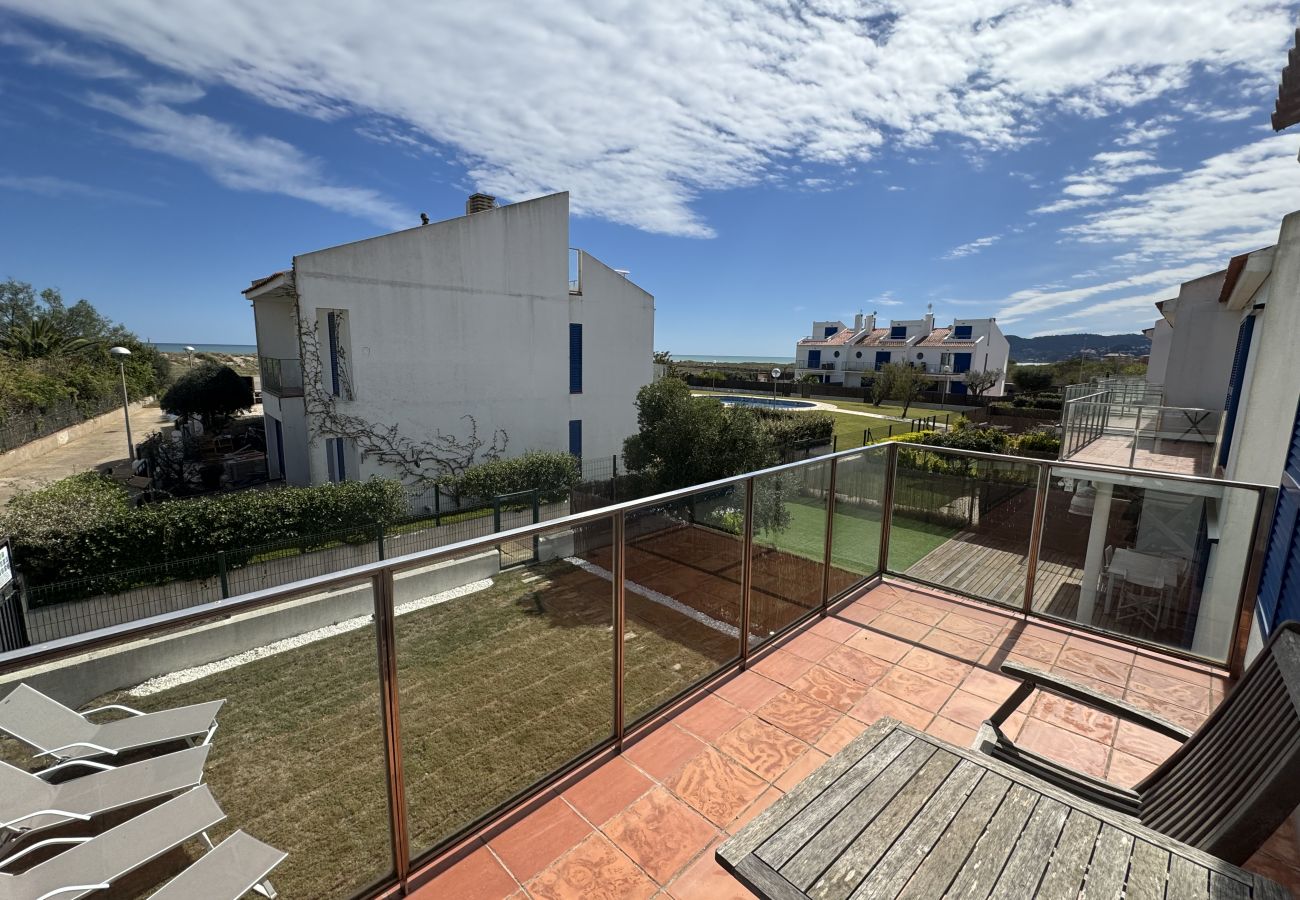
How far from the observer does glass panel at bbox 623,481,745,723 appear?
313 centimetres

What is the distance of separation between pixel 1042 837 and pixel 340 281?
14.7 m

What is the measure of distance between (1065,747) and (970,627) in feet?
4.27

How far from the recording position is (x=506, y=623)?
11.0ft

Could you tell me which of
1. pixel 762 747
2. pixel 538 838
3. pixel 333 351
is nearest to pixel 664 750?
pixel 762 747

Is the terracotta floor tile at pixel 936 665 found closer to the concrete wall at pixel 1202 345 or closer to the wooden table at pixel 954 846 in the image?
the wooden table at pixel 954 846

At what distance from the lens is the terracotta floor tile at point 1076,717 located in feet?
9.50

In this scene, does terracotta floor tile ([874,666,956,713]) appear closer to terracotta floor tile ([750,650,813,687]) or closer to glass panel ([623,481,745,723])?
terracotta floor tile ([750,650,813,687])

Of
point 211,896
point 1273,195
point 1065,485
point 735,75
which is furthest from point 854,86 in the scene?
point 211,896

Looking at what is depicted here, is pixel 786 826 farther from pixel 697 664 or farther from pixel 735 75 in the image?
pixel 735 75

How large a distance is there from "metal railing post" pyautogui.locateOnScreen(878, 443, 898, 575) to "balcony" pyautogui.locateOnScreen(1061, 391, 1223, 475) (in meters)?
5.94

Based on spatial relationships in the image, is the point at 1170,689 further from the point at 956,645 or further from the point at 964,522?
the point at 964,522

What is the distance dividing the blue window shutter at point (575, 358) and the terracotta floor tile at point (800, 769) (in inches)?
611

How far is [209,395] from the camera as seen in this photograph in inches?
717

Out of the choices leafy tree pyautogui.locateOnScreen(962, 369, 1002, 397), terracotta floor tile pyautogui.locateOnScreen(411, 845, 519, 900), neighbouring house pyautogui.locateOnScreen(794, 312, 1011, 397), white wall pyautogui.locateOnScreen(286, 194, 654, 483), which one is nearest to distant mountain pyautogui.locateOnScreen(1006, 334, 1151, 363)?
neighbouring house pyautogui.locateOnScreen(794, 312, 1011, 397)
